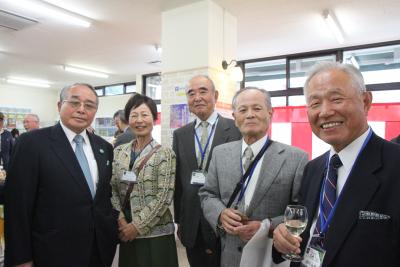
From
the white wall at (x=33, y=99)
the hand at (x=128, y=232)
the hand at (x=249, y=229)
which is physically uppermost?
the white wall at (x=33, y=99)

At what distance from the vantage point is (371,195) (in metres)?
1.06

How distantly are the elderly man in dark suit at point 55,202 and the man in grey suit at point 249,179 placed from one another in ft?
2.30

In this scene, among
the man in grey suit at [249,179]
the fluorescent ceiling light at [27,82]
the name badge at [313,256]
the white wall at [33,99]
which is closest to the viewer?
the name badge at [313,256]

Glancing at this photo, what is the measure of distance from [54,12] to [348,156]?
4764 mm

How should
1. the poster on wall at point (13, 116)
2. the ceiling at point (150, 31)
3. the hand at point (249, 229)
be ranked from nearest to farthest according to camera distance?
the hand at point (249, 229) < the ceiling at point (150, 31) < the poster on wall at point (13, 116)

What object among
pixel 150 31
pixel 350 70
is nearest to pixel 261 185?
pixel 350 70

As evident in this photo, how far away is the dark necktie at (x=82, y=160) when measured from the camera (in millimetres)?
1783

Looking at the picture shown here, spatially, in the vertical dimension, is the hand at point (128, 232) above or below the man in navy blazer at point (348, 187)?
below

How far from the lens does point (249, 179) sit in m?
1.68

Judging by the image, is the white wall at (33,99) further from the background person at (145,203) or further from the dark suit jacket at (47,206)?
the dark suit jacket at (47,206)

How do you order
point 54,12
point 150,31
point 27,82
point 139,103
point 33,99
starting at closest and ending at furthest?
point 139,103
point 54,12
point 150,31
point 27,82
point 33,99

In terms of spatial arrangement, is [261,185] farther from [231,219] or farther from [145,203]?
[145,203]

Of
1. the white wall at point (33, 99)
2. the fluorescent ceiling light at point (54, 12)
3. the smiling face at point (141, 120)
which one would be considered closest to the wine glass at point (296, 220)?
the smiling face at point (141, 120)

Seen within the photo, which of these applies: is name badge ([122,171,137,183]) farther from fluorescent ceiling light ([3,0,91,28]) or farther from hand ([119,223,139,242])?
fluorescent ceiling light ([3,0,91,28])
